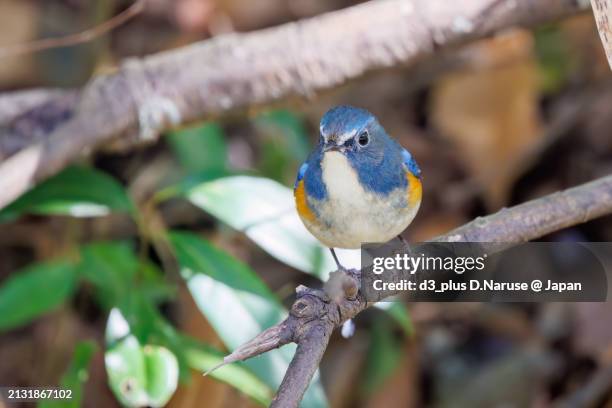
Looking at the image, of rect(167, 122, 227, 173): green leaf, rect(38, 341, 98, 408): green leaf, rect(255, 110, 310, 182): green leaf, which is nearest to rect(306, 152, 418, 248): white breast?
rect(38, 341, 98, 408): green leaf

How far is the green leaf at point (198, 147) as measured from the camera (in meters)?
3.94

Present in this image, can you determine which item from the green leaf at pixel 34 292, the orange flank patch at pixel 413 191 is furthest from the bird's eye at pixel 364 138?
the green leaf at pixel 34 292

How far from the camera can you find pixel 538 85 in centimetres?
502

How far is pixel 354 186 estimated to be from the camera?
1.87 meters

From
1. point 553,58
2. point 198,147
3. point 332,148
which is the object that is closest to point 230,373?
point 332,148

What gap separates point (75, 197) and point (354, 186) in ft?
5.37

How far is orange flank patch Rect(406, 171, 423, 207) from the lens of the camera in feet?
6.19

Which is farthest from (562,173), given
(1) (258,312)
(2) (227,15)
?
(1) (258,312)

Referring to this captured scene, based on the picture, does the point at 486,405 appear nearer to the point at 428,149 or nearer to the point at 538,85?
the point at 428,149

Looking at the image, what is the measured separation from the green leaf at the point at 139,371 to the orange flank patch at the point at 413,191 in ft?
3.19

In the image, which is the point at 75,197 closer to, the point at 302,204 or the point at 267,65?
the point at 267,65

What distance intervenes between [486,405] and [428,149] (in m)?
1.50

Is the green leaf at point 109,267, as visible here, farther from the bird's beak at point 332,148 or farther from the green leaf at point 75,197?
the bird's beak at point 332,148

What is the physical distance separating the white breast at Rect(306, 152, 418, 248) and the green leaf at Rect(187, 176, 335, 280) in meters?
0.90
